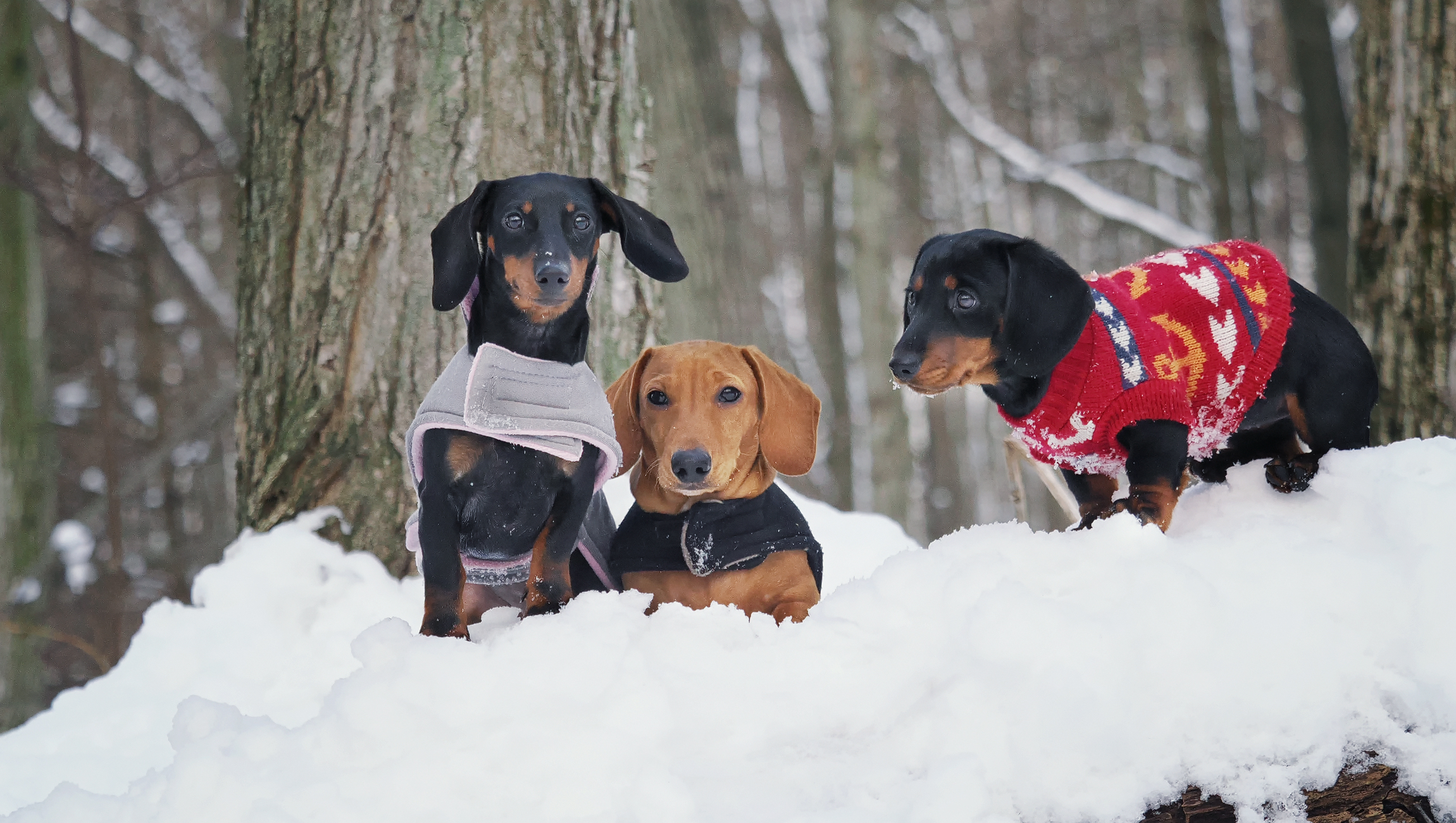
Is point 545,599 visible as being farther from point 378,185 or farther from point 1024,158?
point 1024,158

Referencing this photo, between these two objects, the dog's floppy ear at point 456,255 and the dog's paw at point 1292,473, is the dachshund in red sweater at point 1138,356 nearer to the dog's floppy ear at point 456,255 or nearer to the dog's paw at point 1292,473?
the dog's paw at point 1292,473

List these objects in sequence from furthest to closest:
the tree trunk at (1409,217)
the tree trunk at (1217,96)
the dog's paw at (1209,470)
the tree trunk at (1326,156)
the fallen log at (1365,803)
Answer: the tree trunk at (1217,96), the tree trunk at (1326,156), the tree trunk at (1409,217), the dog's paw at (1209,470), the fallen log at (1365,803)

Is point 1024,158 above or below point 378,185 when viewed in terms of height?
above

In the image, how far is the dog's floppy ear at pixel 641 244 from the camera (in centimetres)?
250

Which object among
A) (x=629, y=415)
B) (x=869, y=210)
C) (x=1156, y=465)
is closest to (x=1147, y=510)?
(x=1156, y=465)

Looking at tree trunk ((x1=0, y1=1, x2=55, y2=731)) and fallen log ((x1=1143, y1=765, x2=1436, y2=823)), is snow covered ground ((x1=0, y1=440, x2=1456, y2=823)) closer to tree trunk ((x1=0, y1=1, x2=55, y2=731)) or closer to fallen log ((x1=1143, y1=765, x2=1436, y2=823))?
fallen log ((x1=1143, y1=765, x2=1436, y2=823))

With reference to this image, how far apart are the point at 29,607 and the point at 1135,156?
10.2 meters

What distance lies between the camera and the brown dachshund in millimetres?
2604

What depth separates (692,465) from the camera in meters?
2.39

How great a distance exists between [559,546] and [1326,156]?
565 centimetres

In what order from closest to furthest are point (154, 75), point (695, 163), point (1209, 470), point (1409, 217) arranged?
1. point (1209, 470)
2. point (1409, 217)
3. point (695, 163)
4. point (154, 75)

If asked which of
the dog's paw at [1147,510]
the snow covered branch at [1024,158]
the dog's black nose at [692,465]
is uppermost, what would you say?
the snow covered branch at [1024,158]

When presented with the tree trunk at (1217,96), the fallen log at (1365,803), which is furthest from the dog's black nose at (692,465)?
the tree trunk at (1217,96)

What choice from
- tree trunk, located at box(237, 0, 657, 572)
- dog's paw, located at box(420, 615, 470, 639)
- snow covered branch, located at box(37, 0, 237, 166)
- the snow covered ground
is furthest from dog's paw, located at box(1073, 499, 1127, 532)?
snow covered branch, located at box(37, 0, 237, 166)
